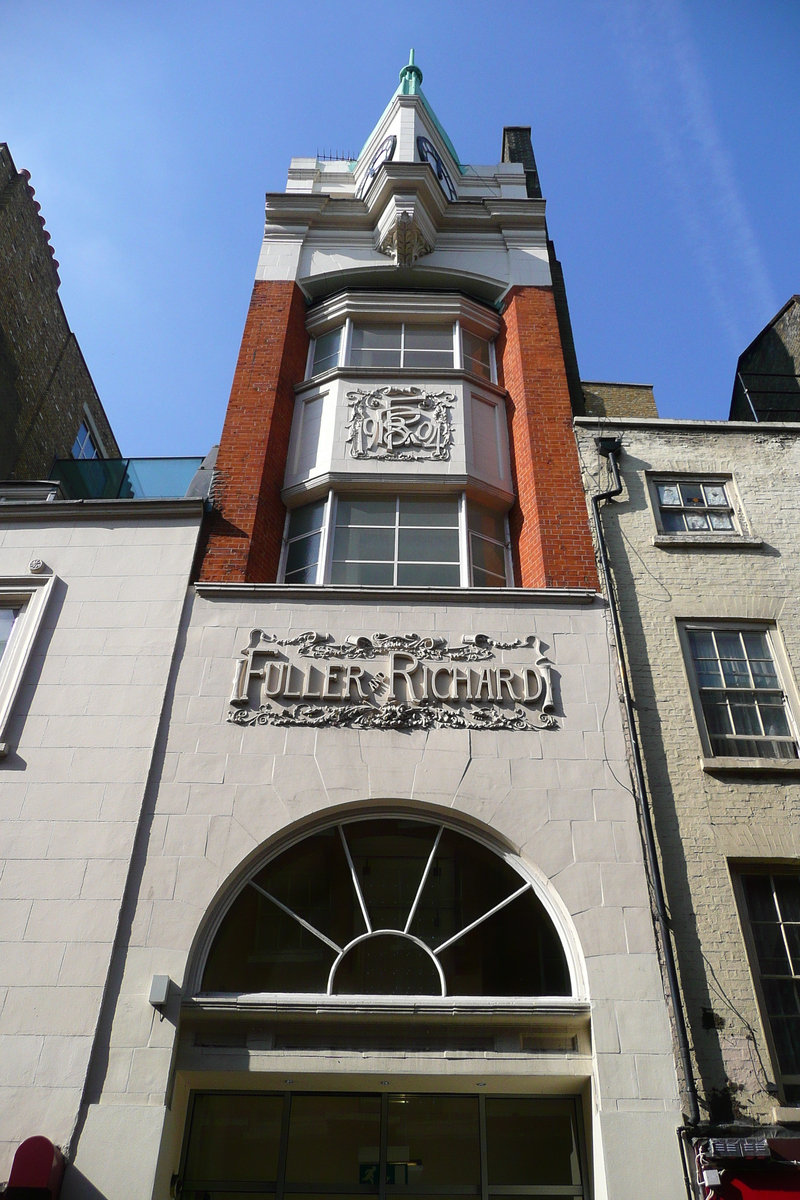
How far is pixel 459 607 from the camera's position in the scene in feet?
35.4

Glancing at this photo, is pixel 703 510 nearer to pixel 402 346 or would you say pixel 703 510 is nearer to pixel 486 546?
pixel 486 546

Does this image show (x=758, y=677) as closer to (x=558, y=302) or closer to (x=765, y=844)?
(x=765, y=844)

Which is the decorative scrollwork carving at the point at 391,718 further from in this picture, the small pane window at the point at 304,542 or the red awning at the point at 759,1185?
the red awning at the point at 759,1185

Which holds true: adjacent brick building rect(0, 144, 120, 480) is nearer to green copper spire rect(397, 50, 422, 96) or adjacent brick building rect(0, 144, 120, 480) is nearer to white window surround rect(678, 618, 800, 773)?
green copper spire rect(397, 50, 422, 96)

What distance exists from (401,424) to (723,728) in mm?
6722

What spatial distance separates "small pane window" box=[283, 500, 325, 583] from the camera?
12.2 m

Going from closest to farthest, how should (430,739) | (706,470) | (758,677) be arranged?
(430,739) → (758,677) → (706,470)

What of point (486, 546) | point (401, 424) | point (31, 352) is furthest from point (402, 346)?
point (31, 352)

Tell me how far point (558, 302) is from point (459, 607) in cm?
1059

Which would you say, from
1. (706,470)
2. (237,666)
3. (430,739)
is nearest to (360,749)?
(430,739)

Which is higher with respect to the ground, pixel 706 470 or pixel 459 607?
pixel 706 470

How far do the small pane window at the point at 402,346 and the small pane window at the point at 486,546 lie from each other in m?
3.30

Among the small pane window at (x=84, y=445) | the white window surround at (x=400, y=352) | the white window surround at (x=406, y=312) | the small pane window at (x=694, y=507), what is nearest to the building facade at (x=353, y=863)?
the small pane window at (x=694, y=507)

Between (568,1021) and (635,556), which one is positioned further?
(635,556)
